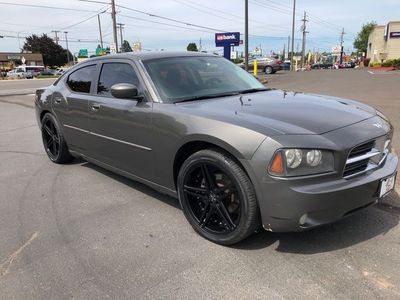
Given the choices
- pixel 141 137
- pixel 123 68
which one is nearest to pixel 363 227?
pixel 141 137

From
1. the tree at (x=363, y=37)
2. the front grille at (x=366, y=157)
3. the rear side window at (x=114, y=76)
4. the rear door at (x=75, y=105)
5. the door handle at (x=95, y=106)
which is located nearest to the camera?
the front grille at (x=366, y=157)

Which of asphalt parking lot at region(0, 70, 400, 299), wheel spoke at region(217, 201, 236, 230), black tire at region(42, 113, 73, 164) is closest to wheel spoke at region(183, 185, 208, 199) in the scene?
wheel spoke at region(217, 201, 236, 230)

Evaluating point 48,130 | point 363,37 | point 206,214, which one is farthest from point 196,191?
point 363,37

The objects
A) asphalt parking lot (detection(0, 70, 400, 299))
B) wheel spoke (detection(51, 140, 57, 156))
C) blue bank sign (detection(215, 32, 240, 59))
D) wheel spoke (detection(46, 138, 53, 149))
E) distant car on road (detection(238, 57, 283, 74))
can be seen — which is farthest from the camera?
distant car on road (detection(238, 57, 283, 74))

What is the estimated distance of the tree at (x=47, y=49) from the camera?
322 ft

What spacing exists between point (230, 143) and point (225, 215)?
2.06 feet

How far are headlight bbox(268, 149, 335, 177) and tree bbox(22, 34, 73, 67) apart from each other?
345 feet

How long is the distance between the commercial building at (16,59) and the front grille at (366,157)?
98804mm

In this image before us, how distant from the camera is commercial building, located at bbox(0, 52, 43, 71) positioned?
306 ft

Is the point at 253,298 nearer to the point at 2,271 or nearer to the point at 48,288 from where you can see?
the point at 48,288

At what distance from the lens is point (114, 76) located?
183 inches

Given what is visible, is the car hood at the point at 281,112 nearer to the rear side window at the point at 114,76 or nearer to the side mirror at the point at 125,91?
the side mirror at the point at 125,91

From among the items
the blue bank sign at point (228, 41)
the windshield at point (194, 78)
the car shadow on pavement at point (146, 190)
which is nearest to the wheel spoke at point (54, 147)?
the car shadow on pavement at point (146, 190)

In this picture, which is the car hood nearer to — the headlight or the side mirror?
the headlight
